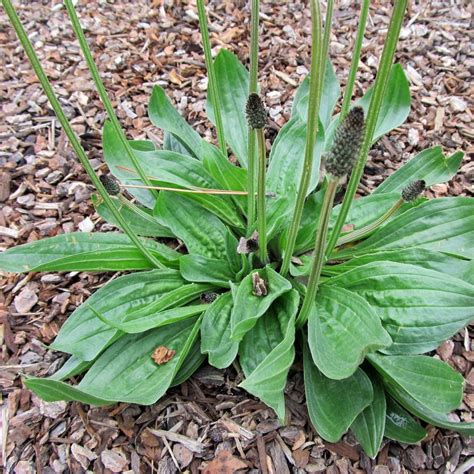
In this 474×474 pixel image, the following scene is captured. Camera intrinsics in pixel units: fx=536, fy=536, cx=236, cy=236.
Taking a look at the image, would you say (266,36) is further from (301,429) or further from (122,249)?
(301,429)

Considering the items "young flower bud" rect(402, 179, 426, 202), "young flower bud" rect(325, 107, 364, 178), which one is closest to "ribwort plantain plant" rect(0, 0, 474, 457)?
"young flower bud" rect(402, 179, 426, 202)

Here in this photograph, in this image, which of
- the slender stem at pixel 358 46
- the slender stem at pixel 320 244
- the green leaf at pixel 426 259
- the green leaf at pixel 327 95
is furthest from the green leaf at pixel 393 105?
the slender stem at pixel 320 244

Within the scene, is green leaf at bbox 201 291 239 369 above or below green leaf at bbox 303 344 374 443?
above

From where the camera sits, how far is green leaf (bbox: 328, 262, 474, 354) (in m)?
2.35

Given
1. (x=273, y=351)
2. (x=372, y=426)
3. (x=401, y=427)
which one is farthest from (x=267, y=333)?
(x=401, y=427)

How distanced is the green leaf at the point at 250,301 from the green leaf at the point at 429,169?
1.09 meters

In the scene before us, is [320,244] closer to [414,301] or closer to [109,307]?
[414,301]

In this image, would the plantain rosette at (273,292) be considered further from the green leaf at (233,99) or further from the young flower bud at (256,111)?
the young flower bud at (256,111)

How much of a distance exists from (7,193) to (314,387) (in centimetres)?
256

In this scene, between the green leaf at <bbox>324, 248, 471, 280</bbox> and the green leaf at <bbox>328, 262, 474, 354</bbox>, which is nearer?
the green leaf at <bbox>328, 262, 474, 354</bbox>

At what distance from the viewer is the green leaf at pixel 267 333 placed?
8.57 feet

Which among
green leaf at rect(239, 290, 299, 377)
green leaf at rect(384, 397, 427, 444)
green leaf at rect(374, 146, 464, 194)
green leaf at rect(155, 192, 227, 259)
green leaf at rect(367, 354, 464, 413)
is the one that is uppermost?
green leaf at rect(374, 146, 464, 194)

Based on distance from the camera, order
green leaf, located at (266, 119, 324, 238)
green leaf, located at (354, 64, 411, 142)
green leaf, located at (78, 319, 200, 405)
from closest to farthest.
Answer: green leaf, located at (78, 319, 200, 405) → green leaf, located at (266, 119, 324, 238) → green leaf, located at (354, 64, 411, 142)

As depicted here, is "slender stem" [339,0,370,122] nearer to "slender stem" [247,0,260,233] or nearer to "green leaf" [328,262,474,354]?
"slender stem" [247,0,260,233]
